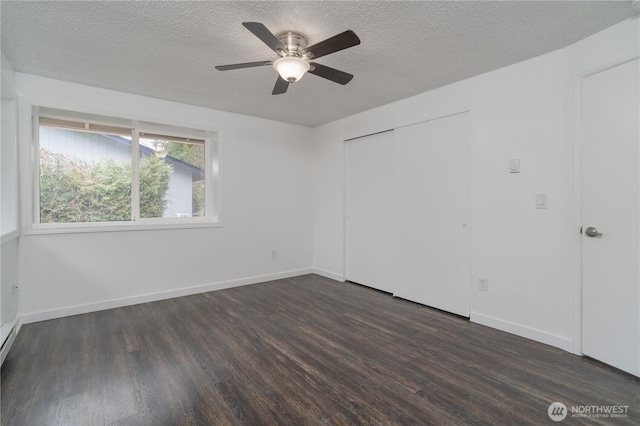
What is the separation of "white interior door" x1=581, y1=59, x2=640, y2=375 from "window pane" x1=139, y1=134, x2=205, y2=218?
4.24 meters

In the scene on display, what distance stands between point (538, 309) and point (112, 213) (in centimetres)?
453

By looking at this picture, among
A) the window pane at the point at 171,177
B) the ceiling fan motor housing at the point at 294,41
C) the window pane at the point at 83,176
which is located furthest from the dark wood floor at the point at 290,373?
the ceiling fan motor housing at the point at 294,41

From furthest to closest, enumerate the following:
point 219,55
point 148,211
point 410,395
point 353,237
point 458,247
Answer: point 353,237
point 148,211
point 458,247
point 219,55
point 410,395

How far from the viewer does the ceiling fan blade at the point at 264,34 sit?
5.60ft

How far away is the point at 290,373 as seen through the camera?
2.12 meters

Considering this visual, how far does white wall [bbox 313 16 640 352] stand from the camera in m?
2.44

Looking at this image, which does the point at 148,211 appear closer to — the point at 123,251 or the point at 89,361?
the point at 123,251

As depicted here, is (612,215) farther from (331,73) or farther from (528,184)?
(331,73)

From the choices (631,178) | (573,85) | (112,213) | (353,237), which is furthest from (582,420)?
(112,213)

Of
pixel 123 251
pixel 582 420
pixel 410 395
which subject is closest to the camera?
pixel 582 420

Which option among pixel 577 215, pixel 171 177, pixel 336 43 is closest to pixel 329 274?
pixel 171 177

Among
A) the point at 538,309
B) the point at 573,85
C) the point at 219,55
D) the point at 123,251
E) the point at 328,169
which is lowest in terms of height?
the point at 538,309

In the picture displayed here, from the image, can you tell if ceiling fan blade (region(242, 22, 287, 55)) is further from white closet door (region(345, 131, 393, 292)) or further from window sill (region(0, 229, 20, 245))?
window sill (region(0, 229, 20, 245))

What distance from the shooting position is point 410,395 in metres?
1.87
